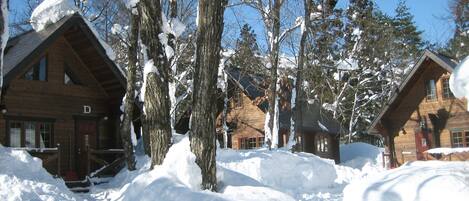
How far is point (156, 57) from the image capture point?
29.5 feet

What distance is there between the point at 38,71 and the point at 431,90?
18103 mm

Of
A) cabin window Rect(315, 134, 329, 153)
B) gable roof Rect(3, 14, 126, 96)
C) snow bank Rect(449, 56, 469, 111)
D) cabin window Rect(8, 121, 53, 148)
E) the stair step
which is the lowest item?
the stair step

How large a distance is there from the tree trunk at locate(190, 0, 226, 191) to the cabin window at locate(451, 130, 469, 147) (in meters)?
19.2

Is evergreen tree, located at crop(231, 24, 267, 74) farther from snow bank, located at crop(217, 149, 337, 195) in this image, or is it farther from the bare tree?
the bare tree

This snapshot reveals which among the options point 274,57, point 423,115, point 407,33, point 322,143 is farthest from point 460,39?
point 274,57

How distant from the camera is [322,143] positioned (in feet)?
116

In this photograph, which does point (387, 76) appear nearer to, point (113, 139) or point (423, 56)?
point (423, 56)

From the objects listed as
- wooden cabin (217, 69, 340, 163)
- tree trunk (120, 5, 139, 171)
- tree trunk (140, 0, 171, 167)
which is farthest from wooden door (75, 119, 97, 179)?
tree trunk (140, 0, 171, 167)

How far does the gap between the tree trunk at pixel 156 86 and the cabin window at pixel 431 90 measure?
A: 19.3 meters

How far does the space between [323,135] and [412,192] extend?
2815cm

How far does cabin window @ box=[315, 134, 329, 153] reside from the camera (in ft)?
115

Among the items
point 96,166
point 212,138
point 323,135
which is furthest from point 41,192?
point 323,135

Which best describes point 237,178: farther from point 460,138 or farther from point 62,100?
point 460,138

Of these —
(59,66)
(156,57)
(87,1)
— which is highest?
(87,1)
